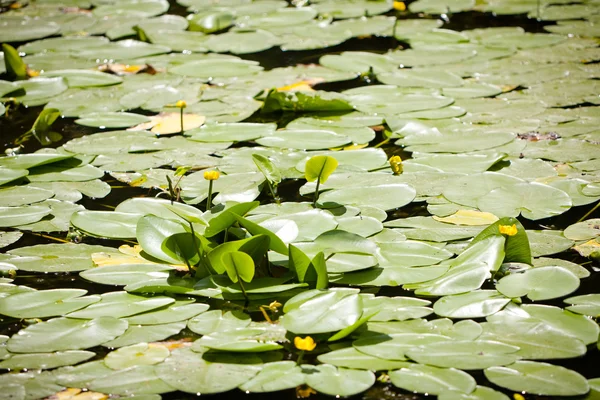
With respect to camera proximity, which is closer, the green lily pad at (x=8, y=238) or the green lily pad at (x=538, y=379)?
the green lily pad at (x=538, y=379)

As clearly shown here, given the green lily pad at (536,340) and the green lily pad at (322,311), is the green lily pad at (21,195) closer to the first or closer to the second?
the green lily pad at (322,311)

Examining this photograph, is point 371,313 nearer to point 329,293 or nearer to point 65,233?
point 329,293

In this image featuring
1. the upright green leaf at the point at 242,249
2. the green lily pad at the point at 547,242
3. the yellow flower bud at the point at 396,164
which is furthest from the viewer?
the yellow flower bud at the point at 396,164

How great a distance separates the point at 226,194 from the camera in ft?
6.80

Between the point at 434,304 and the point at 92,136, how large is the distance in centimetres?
140

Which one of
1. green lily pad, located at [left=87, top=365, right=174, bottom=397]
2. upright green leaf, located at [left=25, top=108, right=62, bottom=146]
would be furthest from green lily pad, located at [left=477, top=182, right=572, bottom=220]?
upright green leaf, located at [left=25, top=108, right=62, bottom=146]

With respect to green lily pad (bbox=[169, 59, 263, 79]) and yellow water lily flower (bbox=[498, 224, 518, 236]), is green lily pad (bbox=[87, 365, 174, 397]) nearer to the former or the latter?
yellow water lily flower (bbox=[498, 224, 518, 236])

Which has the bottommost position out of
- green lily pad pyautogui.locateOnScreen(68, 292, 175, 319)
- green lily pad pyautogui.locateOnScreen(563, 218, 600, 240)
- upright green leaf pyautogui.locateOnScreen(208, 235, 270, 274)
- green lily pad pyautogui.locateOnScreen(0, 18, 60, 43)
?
green lily pad pyautogui.locateOnScreen(563, 218, 600, 240)

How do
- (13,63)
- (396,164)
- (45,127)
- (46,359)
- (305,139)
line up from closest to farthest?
(46,359) < (396,164) < (305,139) < (45,127) < (13,63)

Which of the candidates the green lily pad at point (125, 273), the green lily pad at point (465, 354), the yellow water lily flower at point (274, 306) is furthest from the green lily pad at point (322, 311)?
the green lily pad at point (125, 273)

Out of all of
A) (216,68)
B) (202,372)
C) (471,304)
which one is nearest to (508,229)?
(471,304)

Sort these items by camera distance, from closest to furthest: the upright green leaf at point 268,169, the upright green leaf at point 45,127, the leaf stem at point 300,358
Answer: the leaf stem at point 300,358 → the upright green leaf at point 268,169 → the upright green leaf at point 45,127

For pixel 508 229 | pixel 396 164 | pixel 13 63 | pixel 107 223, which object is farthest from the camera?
pixel 13 63

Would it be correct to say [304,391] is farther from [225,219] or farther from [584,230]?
[584,230]
